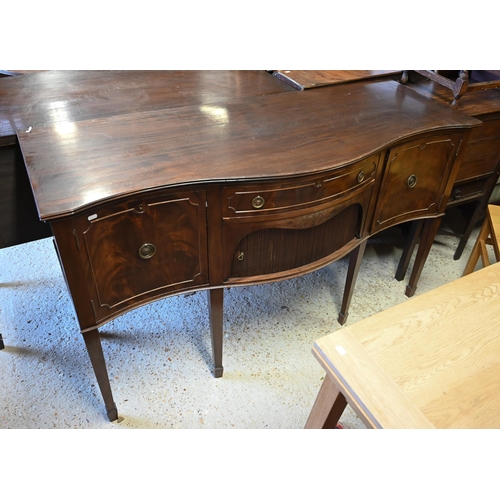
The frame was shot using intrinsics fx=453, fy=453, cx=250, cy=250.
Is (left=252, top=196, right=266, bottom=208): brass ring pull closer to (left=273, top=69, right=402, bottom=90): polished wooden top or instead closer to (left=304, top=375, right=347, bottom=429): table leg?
(left=304, top=375, right=347, bottom=429): table leg

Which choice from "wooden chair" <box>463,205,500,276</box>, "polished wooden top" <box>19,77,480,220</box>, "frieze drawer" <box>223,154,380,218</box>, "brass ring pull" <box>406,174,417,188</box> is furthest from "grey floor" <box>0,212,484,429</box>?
"polished wooden top" <box>19,77,480,220</box>

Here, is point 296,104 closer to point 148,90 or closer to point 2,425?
point 148,90

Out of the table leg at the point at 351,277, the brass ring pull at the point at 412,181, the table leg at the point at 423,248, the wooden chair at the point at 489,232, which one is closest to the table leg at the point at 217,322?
the table leg at the point at 351,277

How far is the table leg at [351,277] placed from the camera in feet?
5.36

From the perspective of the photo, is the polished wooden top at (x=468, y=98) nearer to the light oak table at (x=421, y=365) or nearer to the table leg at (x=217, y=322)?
the light oak table at (x=421, y=365)

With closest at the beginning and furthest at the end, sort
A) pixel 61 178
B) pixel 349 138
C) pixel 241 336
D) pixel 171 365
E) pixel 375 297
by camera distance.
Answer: pixel 61 178 → pixel 349 138 → pixel 171 365 → pixel 241 336 → pixel 375 297

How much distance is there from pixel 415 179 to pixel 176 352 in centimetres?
105

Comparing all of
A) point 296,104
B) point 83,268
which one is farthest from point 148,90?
point 83,268

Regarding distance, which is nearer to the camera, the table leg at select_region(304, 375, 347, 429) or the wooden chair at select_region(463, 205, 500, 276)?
the table leg at select_region(304, 375, 347, 429)

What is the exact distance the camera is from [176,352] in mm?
1687

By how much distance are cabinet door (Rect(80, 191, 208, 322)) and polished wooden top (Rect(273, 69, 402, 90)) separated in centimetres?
75

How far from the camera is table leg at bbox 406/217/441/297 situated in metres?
1.77

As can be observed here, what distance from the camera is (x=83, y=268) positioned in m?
1.06

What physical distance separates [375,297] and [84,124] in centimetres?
134
